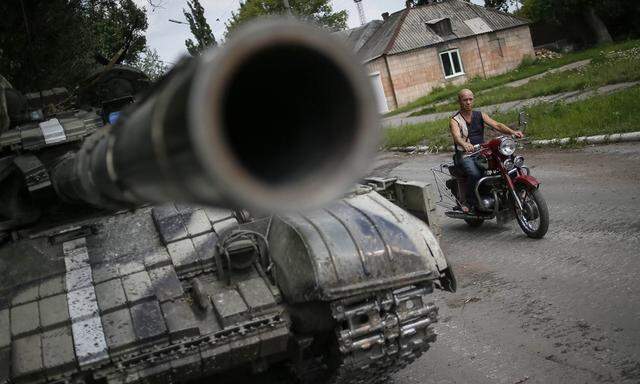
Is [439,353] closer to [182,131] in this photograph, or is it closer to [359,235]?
[359,235]

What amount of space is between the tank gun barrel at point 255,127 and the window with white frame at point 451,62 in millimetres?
36365

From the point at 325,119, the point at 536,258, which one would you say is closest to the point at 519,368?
the point at 536,258

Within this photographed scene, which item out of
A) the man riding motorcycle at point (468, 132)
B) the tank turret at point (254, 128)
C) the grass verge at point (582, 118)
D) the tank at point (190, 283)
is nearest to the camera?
the tank turret at point (254, 128)

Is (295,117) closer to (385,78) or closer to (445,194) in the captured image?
(445,194)

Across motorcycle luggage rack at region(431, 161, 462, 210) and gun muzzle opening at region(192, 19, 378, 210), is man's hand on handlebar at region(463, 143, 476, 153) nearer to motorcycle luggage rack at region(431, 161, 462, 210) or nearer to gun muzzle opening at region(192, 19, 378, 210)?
motorcycle luggage rack at region(431, 161, 462, 210)

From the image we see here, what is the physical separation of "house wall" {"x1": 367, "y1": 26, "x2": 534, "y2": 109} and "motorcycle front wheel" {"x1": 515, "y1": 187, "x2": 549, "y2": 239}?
28084 millimetres

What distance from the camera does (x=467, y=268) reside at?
711cm

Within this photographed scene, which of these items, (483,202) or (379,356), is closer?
(379,356)

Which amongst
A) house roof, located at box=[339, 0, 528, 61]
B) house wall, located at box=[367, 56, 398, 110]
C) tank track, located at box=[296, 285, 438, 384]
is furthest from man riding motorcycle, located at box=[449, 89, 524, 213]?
house roof, located at box=[339, 0, 528, 61]

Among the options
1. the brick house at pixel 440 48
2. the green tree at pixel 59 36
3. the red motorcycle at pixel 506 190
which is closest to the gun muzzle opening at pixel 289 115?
the red motorcycle at pixel 506 190

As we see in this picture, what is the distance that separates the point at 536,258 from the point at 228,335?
3.61 m

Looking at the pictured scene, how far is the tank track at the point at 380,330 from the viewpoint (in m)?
4.19

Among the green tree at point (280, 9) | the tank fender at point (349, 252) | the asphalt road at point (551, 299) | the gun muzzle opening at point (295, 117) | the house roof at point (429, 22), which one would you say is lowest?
the asphalt road at point (551, 299)

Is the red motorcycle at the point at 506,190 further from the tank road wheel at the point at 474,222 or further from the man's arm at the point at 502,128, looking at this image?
the tank road wheel at the point at 474,222
